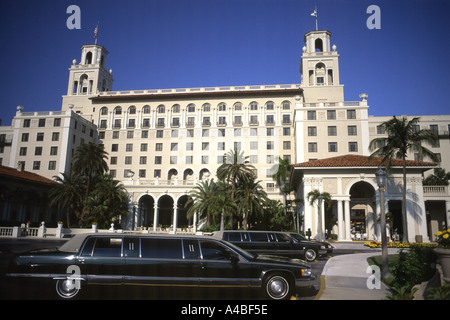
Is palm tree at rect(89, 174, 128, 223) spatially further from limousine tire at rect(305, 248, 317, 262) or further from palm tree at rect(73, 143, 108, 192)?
limousine tire at rect(305, 248, 317, 262)

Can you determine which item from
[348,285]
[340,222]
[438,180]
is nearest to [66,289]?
[348,285]

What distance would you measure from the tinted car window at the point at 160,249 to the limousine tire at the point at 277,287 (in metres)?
2.34

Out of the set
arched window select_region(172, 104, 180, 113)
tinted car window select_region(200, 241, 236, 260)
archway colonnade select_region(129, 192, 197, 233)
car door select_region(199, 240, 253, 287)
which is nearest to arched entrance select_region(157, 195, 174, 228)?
archway colonnade select_region(129, 192, 197, 233)

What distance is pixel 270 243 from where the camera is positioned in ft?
53.2

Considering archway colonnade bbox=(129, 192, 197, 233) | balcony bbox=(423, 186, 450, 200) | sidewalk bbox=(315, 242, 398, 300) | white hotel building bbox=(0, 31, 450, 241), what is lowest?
sidewalk bbox=(315, 242, 398, 300)

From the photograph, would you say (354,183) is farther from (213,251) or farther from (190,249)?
(190,249)

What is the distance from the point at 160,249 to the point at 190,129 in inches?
2288

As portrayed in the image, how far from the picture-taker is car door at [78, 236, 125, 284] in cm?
752

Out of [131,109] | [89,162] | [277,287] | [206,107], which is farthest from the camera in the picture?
[131,109]

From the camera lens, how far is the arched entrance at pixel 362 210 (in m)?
37.5

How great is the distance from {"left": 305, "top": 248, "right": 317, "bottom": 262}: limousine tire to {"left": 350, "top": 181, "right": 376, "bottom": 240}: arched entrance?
23225 mm

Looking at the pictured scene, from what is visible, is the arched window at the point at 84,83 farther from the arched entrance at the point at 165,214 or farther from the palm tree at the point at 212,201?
the palm tree at the point at 212,201
